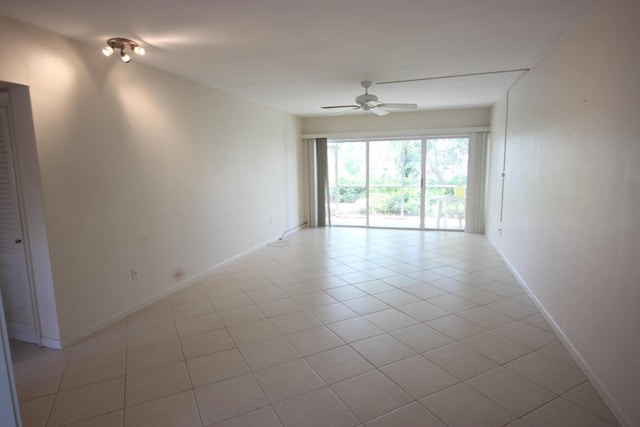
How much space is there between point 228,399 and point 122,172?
2293 millimetres

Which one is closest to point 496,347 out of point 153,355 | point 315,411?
point 315,411

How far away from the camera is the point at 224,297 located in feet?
12.4

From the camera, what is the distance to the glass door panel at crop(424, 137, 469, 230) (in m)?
7.18

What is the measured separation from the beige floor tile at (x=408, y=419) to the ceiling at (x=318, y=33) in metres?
2.52

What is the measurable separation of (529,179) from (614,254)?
195cm

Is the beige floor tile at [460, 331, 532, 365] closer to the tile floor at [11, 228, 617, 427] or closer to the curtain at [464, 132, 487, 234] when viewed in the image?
the tile floor at [11, 228, 617, 427]

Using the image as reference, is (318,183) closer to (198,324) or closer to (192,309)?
(192,309)

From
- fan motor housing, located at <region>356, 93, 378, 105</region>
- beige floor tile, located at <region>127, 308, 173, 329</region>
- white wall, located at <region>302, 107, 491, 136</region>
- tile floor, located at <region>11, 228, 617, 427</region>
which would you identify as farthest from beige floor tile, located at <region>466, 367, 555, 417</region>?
white wall, located at <region>302, 107, 491, 136</region>

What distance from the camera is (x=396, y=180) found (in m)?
7.76

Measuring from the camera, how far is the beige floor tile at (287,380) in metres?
2.17

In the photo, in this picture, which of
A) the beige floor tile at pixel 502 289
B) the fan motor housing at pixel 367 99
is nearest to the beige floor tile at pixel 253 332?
the beige floor tile at pixel 502 289

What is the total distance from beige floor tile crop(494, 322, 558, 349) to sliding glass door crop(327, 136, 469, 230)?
181 inches

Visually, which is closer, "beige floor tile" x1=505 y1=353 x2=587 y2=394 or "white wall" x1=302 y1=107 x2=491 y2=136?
"beige floor tile" x1=505 y1=353 x2=587 y2=394

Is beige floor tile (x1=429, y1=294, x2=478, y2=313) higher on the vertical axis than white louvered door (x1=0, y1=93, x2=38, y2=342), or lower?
lower
